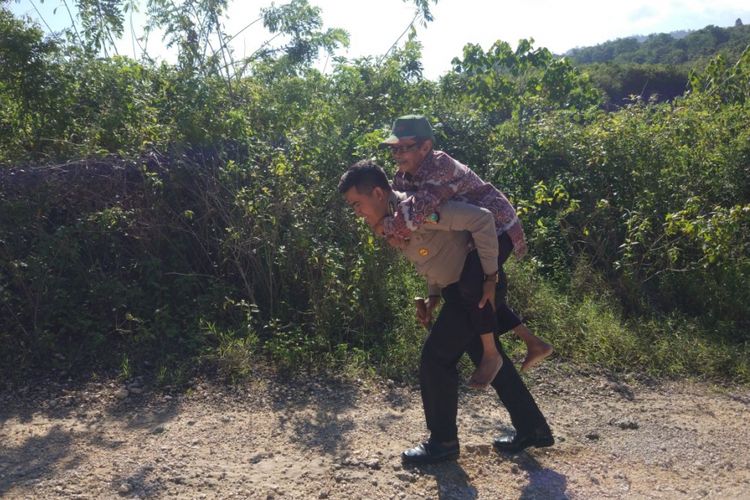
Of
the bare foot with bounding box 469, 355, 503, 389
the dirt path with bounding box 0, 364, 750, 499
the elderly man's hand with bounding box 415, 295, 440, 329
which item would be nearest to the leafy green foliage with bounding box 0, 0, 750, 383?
the dirt path with bounding box 0, 364, 750, 499

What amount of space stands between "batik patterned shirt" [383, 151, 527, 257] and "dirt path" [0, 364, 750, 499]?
1131 millimetres

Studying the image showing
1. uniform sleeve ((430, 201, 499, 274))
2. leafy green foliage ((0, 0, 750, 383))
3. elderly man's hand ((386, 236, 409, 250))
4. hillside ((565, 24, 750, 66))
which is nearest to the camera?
uniform sleeve ((430, 201, 499, 274))

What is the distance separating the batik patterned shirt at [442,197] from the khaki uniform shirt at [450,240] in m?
0.05

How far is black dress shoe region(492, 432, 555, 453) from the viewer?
331 centimetres

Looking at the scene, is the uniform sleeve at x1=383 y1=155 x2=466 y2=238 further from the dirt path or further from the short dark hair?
the dirt path

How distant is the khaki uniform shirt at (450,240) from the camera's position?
284 centimetres

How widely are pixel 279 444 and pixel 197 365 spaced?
3.50 ft

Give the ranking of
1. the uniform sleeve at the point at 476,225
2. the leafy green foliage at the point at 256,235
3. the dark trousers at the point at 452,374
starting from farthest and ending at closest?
1. the leafy green foliage at the point at 256,235
2. the dark trousers at the point at 452,374
3. the uniform sleeve at the point at 476,225

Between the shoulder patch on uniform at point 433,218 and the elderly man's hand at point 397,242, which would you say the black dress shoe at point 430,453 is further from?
the shoulder patch on uniform at point 433,218

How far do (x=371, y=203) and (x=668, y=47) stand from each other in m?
27.8

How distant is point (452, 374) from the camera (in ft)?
10.3

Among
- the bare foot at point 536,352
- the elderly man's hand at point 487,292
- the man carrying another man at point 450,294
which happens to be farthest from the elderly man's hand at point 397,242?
the bare foot at point 536,352

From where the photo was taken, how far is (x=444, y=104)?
7.27m

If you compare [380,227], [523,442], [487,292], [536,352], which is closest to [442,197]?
[380,227]
